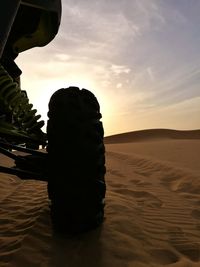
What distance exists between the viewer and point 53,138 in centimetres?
292

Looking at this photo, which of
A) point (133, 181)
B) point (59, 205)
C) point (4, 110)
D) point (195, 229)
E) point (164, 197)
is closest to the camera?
point (59, 205)

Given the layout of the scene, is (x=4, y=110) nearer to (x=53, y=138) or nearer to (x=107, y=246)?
(x=53, y=138)

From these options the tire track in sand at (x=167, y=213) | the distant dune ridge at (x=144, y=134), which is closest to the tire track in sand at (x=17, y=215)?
the tire track in sand at (x=167, y=213)

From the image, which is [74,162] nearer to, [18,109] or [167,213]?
[18,109]

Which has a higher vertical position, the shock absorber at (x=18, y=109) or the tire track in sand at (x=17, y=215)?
the shock absorber at (x=18, y=109)

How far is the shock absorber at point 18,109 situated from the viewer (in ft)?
10.7

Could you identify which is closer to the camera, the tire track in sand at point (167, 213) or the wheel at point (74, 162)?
the wheel at point (74, 162)

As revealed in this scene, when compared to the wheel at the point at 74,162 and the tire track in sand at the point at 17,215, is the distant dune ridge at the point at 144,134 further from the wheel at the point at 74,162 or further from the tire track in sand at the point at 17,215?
the wheel at the point at 74,162

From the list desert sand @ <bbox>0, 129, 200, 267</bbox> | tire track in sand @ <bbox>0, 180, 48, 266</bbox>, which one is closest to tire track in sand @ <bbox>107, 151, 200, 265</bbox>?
desert sand @ <bbox>0, 129, 200, 267</bbox>

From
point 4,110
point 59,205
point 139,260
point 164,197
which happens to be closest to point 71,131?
point 59,205

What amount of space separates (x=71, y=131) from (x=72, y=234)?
0.81m

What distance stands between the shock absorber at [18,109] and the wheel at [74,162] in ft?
1.42

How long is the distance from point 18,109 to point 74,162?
2.81ft

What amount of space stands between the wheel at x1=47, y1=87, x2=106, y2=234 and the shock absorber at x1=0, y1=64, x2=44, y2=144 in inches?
17.0
